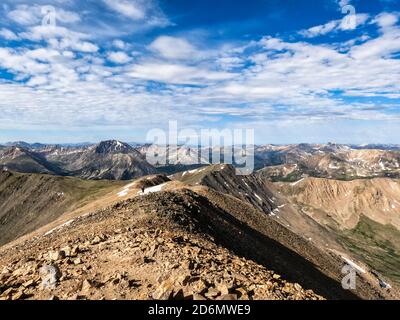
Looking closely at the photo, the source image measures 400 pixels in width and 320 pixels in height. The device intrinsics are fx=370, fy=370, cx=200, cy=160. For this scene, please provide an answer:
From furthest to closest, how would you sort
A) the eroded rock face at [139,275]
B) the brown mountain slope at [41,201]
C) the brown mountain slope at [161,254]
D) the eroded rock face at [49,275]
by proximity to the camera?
1. the brown mountain slope at [41,201]
2. the brown mountain slope at [161,254]
3. the eroded rock face at [49,275]
4. the eroded rock face at [139,275]

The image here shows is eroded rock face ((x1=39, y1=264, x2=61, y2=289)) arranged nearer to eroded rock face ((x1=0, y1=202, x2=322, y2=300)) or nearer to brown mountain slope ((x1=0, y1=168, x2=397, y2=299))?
eroded rock face ((x1=0, y1=202, x2=322, y2=300))

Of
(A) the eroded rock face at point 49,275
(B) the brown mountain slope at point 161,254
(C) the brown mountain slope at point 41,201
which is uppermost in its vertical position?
(A) the eroded rock face at point 49,275

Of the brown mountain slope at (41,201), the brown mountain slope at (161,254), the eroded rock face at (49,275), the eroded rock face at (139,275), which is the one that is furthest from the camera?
the brown mountain slope at (41,201)

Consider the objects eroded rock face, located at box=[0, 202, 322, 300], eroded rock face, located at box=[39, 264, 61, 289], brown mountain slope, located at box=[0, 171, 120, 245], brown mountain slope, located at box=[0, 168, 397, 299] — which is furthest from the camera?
brown mountain slope, located at box=[0, 171, 120, 245]

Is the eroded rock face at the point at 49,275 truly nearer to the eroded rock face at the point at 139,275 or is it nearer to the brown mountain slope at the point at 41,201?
the eroded rock face at the point at 139,275

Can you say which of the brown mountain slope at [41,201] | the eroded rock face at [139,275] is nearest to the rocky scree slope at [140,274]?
the eroded rock face at [139,275]

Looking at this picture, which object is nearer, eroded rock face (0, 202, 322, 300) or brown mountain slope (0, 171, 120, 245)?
eroded rock face (0, 202, 322, 300)

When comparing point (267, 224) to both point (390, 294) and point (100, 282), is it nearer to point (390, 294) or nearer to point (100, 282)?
point (390, 294)

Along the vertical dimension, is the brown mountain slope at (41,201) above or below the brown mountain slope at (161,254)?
below

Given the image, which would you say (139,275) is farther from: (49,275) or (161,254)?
(49,275)

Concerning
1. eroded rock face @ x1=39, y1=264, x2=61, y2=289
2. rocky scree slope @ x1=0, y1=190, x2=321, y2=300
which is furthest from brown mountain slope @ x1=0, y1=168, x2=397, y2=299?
eroded rock face @ x1=39, y1=264, x2=61, y2=289

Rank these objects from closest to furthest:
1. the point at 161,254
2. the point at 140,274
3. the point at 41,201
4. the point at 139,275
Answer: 1. the point at 139,275
2. the point at 140,274
3. the point at 161,254
4. the point at 41,201

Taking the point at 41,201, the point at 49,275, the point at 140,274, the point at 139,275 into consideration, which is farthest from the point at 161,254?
the point at 41,201
